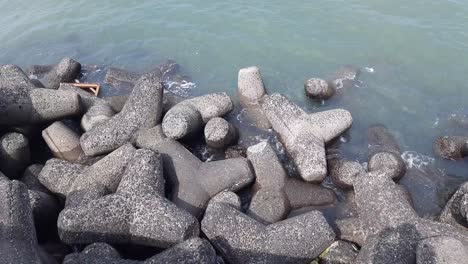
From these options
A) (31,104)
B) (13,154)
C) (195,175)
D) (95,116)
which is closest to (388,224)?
(195,175)

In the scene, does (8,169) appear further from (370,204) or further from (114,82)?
(370,204)

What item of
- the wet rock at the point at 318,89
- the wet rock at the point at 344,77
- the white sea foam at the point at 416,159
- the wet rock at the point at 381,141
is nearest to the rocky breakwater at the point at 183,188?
the wet rock at the point at 381,141

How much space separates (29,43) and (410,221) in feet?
Answer: 47.8

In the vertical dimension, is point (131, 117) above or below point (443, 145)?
above

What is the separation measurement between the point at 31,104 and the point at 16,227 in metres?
4.15

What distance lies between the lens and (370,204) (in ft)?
24.3

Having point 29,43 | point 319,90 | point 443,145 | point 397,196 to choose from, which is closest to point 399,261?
point 397,196

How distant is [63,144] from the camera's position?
9.13 m

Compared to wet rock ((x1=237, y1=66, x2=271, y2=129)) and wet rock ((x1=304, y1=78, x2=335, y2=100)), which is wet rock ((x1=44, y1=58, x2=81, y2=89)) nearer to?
wet rock ((x1=237, y1=66, x2=271, y2=129))

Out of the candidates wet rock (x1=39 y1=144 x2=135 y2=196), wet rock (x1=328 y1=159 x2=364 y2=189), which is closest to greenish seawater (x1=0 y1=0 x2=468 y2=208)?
wet rock (x1=328 y1=159 x2=364 y2=189)

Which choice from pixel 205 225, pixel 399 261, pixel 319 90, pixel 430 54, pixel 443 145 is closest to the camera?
pixel 399 261

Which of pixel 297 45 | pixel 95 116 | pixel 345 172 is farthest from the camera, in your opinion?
pixel 297 45

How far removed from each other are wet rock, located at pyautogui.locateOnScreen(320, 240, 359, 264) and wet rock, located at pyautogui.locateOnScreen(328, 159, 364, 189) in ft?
5.65

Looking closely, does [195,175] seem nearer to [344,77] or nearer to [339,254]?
[339,254]
